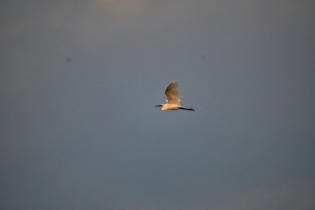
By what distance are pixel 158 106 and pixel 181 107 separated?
168 cm

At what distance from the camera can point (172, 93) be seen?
2705 cm

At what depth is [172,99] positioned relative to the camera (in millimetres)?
27406

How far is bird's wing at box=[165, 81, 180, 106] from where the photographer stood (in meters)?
26.8

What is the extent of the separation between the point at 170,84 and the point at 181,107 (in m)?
1.70

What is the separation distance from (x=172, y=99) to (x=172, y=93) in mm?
516

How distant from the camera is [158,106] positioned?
28.2 metres

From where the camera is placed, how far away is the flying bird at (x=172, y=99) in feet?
87.9

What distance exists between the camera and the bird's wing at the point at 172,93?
26.8m

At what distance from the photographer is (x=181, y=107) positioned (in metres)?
27.3

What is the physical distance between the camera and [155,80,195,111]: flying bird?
87.9 ft

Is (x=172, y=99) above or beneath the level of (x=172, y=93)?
beneath

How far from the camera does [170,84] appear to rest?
26.7m

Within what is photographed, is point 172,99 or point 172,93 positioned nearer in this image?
point 172,93
